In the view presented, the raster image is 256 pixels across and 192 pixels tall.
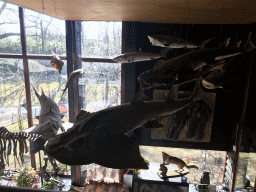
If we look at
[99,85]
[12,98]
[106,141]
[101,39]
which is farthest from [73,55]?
[106,141]

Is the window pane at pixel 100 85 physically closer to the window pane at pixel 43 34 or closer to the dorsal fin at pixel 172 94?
the window pane at pixel 43 34

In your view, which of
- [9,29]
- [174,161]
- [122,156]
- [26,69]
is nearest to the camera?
[122,156]

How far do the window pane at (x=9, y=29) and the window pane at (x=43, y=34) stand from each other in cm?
28

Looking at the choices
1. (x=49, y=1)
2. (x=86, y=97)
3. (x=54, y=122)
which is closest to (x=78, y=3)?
(x=49, y=1)

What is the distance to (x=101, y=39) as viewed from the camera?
5.40 metres

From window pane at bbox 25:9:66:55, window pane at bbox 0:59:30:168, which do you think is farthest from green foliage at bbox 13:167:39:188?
window pane at bbox 25:9:66:55

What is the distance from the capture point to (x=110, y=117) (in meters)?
1.05

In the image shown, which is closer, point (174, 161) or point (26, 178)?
point (174, 161)

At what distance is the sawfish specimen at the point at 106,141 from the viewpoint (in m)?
0.96

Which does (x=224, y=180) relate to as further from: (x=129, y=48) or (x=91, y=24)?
(x=91, y=24)

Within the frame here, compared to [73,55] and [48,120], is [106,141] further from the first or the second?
[73,55]

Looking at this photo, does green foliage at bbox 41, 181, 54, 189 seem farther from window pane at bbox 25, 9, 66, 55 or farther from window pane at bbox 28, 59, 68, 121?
window pane at bbox 25, 9, 66, 55

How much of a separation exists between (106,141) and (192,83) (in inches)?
162

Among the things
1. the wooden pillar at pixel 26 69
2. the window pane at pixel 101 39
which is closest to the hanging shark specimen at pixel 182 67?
the window pane at pixel 101 39
